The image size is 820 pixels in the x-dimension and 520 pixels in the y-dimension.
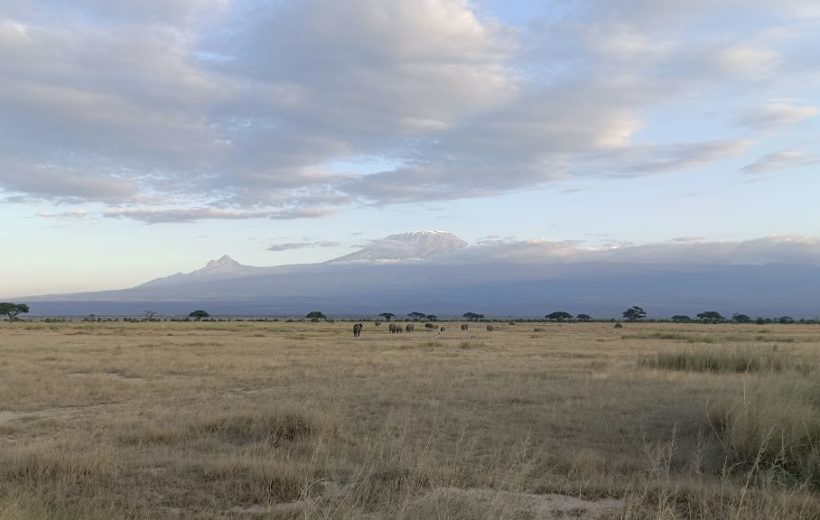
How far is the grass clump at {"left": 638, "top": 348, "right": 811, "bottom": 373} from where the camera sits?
2080 cm

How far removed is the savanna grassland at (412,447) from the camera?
680 centimetres

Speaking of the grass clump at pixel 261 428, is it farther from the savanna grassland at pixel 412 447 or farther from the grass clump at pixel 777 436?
the grass clump at pixel 777 436

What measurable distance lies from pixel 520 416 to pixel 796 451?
16.8 ft

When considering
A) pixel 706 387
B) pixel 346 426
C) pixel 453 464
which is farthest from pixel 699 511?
pixel 706 387

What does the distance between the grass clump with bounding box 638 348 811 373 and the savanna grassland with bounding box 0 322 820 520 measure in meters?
1.01

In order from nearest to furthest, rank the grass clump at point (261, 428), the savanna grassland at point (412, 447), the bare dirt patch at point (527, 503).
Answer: the bare dirt patch at point (527, 503)
the savanna grassland at point (412, 447)
the grass clump at point (261, 428)

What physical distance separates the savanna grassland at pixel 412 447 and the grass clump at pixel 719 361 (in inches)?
39.8

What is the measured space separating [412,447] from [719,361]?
15999mm

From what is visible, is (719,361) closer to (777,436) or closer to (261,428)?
(777,436)

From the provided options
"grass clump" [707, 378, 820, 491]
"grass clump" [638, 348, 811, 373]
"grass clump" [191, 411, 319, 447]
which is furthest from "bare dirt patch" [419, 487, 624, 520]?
"grass clump" [638, 348, 811, 373]

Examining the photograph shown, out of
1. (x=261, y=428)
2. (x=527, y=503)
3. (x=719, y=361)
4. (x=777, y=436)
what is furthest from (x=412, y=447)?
(x=719, y=361)

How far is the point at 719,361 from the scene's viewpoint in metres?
22.2

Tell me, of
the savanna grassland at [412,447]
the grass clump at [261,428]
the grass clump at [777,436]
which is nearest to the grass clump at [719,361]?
the savanna grassland at [412,447]

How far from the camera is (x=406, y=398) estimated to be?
15.2 meters
